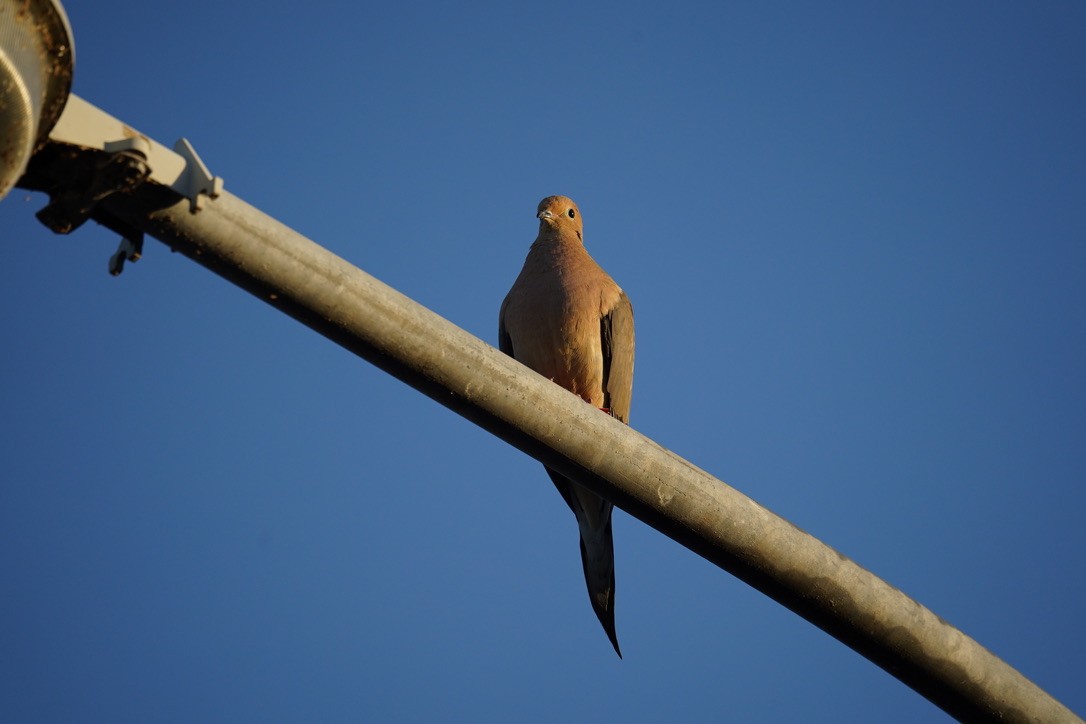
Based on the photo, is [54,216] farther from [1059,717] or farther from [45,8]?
[1059,717]

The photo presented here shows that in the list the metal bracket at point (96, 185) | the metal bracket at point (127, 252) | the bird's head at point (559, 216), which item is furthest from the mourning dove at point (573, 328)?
the metal bracket at point (96, 185)

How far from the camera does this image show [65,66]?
185cm

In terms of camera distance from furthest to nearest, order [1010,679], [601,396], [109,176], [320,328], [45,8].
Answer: [601,396] → [1010,679] → [320,328] → [109,176] → [45,8]

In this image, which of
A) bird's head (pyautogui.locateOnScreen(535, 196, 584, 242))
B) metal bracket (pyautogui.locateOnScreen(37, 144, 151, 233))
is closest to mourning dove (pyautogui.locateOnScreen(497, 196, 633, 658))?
bird's head (pyautogui.locateOnScreen(535, 196, 584, 242))

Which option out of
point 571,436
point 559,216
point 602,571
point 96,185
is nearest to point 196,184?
point 96,185

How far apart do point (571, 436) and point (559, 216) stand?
4.54 metres

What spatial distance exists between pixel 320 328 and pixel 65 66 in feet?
2.32

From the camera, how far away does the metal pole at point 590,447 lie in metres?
2.06

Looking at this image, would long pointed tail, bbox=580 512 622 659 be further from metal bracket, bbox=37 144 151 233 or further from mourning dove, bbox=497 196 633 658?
metal bracket, bbox=37 144 151 233

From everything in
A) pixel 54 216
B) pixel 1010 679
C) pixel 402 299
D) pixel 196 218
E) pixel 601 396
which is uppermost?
pixel 601 396

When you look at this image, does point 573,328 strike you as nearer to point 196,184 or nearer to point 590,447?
point 590,447

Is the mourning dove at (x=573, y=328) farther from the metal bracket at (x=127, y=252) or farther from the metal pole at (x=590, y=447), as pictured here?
the metal bracket at (x=127, y=252)

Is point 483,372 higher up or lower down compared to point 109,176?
higher up

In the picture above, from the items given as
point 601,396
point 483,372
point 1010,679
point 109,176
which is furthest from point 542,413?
point 601,396
